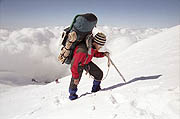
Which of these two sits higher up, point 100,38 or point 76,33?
point 76,33

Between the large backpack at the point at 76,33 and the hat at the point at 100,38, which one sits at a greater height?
the large backpack at the point at 76,33

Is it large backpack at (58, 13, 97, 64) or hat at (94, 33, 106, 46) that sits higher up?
large backpack at (58, 13, 97, 64)

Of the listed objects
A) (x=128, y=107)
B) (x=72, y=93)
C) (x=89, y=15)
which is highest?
(x=89, y=15)

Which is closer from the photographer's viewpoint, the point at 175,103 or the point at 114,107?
the point at 175,103

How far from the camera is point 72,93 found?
421 cm

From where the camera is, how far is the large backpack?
12.6 ft

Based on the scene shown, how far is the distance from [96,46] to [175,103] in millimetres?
2286

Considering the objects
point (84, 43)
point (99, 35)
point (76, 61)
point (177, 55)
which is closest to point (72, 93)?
point (76, 61)

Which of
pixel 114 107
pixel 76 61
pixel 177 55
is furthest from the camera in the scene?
pixel 177 55

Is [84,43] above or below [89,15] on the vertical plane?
below

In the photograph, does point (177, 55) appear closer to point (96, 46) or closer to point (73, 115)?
point (96, 46)

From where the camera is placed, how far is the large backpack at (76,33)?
12.6 ft

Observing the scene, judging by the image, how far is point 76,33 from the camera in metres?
3.88

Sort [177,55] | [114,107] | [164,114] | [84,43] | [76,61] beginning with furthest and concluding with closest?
[177,55]
[84,43]
[76,61]
[114,107]
[164,114]
